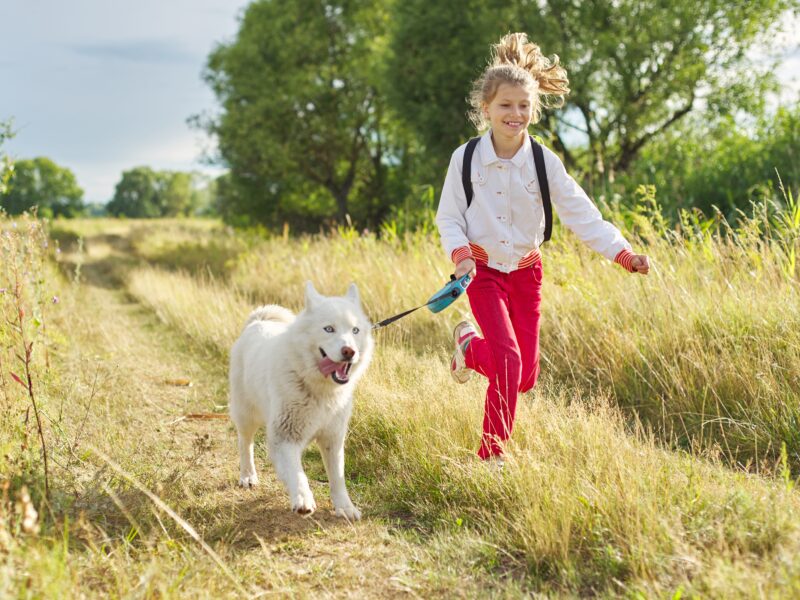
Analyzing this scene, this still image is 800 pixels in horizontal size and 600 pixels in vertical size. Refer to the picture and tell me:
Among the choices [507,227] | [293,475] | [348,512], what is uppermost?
[507,227]

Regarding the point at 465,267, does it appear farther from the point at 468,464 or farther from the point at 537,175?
the point at 468,464

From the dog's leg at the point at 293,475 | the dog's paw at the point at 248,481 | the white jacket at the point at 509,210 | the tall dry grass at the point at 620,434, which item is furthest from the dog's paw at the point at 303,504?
the white jacket at the point at 509,210

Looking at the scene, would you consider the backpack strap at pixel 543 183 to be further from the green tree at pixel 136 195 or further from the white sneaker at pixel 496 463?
the green tree at pixel 136 195

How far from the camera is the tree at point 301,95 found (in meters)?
24.2

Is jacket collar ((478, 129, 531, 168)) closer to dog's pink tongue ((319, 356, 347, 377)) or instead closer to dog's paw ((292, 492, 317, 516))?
dog's pink tongue ((319, 356, 347, 377))

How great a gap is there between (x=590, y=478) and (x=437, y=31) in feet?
61.0

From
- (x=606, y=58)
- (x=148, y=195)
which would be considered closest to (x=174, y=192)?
(x=148, y=195)

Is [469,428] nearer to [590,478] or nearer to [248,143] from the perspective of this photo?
[590,478]

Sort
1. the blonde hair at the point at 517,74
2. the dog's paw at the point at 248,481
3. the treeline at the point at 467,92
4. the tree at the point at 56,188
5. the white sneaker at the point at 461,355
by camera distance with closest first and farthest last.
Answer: the blonde hair at the point at 517,74 < the dog's paw at the point at 248,481 < the white sneaker at the point at 461,355 < the treeline at the point at 467,92 < the tree at the point at 56,188

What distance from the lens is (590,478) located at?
3.13 m

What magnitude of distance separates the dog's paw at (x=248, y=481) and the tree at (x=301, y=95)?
21031 mm

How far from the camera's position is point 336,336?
340cm

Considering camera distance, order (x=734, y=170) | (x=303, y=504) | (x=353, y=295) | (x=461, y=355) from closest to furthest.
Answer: (x=303, y=504), (x=353, y=295), (x=461, y=355), (x=734, y=170)

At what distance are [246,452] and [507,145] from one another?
8.40ft
